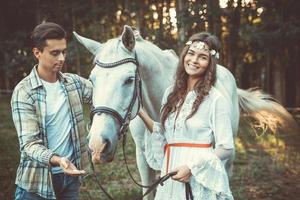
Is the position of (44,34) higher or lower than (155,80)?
higher

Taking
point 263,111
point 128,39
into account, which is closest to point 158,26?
point 263,111

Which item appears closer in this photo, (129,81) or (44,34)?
(44,34)

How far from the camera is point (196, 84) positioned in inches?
96.5

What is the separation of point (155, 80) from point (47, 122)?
1.16m

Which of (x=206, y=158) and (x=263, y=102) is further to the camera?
(x=263, y=102)

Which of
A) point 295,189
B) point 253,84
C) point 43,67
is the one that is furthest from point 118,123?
point 253,84

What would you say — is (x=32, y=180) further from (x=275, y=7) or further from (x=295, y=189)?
(x=275, y=7)

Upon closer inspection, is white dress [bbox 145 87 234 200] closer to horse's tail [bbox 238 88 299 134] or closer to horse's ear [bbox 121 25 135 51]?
horse's ear [bbox 121 25 135 51]

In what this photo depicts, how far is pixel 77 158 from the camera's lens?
250cm

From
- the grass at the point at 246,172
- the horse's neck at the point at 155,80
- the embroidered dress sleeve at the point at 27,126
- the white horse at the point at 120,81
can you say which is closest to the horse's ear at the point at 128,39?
the white horse at the point at 120,81

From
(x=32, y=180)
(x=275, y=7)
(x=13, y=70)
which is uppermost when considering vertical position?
(x=275, y=7)

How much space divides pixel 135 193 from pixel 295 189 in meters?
2.22

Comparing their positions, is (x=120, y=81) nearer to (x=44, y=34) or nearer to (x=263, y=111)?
(x=44, y=34)

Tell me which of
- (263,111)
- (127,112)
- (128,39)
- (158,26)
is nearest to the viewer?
(127,112)
